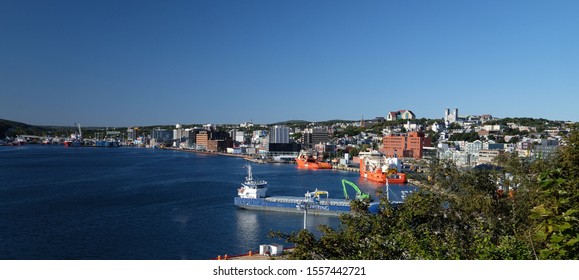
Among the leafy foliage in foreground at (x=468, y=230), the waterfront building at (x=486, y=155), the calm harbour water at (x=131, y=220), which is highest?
the leafy foliage in foreground at (x=468, y=230)

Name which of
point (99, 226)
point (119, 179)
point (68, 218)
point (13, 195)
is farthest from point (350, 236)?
point (119, 179)

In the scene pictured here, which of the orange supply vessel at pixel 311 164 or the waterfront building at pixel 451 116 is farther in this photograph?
the waterfront building at pixel 451 116

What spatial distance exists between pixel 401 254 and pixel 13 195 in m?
12.2

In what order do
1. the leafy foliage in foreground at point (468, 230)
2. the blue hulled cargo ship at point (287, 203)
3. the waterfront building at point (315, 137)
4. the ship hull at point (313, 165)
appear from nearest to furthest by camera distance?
the leafy foliage in foreground at point (468, 230) < the blue hulled cargo ship at point (287, 203) < the ship hull at point (313, 165) < the waterfront building at point (315, 137)

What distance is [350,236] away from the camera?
2729mm

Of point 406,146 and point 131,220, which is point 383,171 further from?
point 131,220

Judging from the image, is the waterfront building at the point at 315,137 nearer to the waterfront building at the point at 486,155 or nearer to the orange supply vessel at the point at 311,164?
the orange supply vessel at the point at 311,164

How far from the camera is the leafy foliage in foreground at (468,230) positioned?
1688mm

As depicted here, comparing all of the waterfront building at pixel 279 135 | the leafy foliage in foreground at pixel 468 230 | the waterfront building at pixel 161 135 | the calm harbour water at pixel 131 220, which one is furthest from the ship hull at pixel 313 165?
the waterfront building at pixel 161 135

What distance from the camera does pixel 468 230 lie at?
3568 mm

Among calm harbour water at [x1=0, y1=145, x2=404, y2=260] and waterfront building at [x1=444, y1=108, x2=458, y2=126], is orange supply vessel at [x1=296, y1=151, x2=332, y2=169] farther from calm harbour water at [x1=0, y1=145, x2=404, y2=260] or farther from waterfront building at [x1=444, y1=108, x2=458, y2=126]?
waterfront building at [x1=444, y1=108, x2=458, y2=126]

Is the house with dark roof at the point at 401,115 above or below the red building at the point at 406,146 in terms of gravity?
above

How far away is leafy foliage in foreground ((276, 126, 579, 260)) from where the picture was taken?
1.69 m
